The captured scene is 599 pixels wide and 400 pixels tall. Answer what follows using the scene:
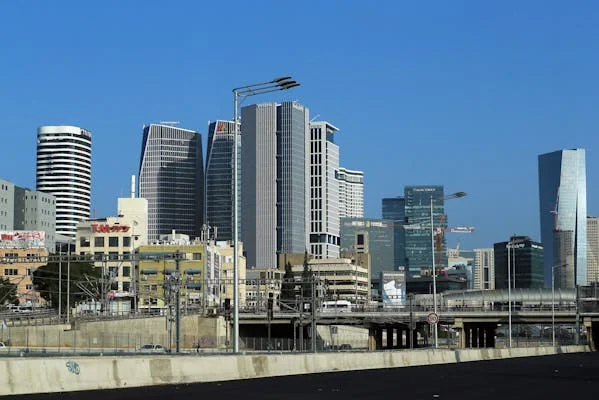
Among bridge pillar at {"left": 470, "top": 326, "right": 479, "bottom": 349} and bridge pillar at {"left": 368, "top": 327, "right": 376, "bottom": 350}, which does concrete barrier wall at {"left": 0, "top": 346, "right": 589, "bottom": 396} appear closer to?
bridge pillar at {"left": 368, "top": 327, "right": 376, "bottom": 350}

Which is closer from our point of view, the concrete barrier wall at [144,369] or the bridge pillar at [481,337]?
the concrete barrier wall at [144,369]

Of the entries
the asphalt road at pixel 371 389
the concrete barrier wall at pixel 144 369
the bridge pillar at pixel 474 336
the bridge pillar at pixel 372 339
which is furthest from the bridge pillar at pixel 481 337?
the asphalt road at pixel 371 389

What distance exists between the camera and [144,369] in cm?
2867

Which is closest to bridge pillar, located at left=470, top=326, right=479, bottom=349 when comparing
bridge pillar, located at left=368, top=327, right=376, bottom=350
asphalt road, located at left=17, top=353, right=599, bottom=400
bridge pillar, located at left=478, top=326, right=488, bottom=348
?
bridge pillar, located at left=478, top=326, right=488, bottom=348

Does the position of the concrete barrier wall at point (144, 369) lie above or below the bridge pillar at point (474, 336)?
above

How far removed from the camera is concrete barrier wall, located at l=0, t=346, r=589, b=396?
24.1 m

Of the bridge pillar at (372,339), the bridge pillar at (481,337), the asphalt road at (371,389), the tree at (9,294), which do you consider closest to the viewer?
the asphalt road at (371,389)

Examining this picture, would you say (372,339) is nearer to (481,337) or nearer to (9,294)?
(481,337)

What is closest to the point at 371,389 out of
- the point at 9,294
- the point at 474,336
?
the point at 9,294

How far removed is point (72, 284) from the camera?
520 ft

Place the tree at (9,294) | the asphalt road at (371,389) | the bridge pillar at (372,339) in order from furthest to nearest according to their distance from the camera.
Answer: the tree at (9,294) < the bridge pillar at (372,339) < the asphalt road at (371,389)

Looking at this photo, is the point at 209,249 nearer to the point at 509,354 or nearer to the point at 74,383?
the point at 509,354

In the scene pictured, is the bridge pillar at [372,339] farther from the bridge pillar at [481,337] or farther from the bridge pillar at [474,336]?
the bridge pillar at [481,337]

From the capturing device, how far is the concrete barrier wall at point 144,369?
79.1 ft
